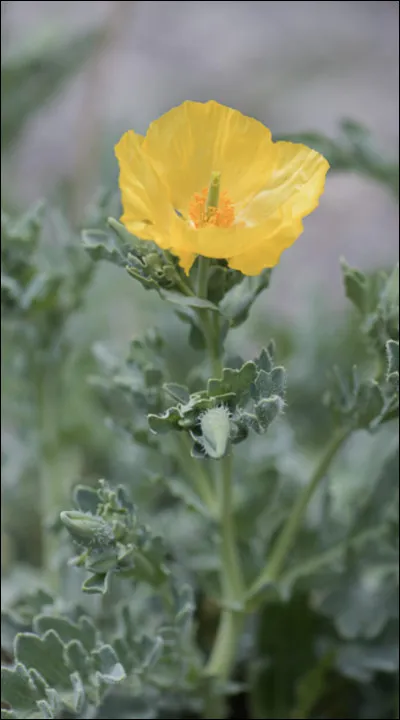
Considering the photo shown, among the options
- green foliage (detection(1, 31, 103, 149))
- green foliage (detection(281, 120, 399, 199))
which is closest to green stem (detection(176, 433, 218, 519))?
green foliage (detection(281, 120, 399, 199))

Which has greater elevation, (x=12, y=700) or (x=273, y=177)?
(x=273, y=177)

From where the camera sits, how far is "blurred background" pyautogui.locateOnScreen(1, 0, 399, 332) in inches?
79.9

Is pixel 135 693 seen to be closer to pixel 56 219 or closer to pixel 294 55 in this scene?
pixel 56 219

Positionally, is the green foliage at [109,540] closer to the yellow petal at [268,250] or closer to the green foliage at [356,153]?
the yellow petal at [268,250]

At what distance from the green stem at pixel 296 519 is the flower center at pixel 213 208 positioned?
0.78 feet

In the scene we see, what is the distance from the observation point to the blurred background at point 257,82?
203cm

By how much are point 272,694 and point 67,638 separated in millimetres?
294

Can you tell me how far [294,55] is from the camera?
2.82 metres

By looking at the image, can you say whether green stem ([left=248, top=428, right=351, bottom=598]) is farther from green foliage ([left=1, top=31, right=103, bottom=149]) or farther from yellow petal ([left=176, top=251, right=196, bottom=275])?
green foliage ([left=1, top=31, right=103, bottom=149])

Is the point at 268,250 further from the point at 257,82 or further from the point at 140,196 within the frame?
the point at 257,82

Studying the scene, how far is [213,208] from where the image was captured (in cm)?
66

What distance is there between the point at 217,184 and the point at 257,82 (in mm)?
2227

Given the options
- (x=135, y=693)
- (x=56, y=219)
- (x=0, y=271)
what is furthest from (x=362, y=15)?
(x=135, y=693)

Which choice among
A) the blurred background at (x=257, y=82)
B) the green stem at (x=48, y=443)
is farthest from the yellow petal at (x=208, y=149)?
the blurred background at (x=257, y=82)
